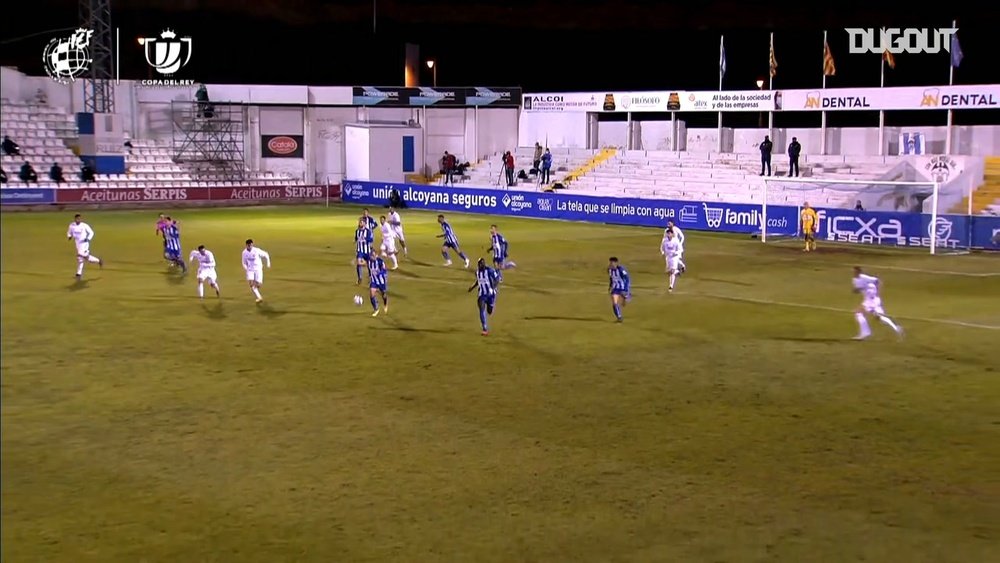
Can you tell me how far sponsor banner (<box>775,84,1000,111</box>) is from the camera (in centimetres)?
4731

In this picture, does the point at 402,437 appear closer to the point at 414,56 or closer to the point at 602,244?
the point at 602,244

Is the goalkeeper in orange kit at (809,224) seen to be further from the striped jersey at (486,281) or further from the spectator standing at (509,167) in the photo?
the spectator standing at (509,167)

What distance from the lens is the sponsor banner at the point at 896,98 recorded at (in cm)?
4731

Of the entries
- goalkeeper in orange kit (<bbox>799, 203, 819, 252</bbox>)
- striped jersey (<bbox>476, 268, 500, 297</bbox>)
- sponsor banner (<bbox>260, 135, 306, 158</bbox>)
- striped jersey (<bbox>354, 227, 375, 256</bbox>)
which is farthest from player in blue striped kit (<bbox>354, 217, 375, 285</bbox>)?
sponsor banner (<bbox>260, 135, 306, 158</bbox>)

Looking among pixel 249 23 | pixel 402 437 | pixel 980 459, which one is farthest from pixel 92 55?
pixel 980 459

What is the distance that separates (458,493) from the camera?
11.9 m

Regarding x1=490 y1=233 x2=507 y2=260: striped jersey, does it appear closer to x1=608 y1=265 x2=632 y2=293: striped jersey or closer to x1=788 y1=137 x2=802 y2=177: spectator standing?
x1=608 y1=265 x2=632 y2=293: striped jersey

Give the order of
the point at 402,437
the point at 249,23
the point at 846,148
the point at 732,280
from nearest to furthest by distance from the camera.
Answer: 1. the point at 402,437
2. the point at 732,280
3. the point at 846,148
4. the point at 249,23

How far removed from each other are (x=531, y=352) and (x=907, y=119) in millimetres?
55505

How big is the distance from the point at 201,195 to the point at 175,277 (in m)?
31.0

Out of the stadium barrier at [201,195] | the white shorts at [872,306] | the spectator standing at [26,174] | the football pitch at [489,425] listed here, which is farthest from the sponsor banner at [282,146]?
the spectator standing at [26,174]

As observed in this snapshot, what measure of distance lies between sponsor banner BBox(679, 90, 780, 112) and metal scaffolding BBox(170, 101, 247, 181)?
26.6 metres

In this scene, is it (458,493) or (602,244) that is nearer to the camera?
(458,493)

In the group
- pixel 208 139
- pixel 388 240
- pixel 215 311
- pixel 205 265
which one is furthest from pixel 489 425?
pixel 208 139
